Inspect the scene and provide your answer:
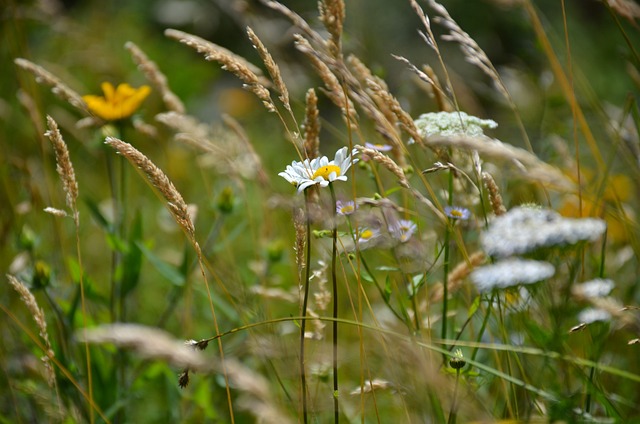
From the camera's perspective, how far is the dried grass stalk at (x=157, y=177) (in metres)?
0.78

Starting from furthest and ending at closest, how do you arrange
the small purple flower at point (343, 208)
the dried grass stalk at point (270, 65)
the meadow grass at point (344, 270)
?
1. the small purple flower at point (343, 208)
2. the dried grass stalk at point (270, 65)
3. the meadow grass at point (344, 270)

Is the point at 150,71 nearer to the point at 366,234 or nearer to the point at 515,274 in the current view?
the point at 366,234

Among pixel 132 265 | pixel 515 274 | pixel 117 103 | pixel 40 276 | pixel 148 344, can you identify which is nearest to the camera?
pixel 148 344

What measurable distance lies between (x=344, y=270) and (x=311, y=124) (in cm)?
22

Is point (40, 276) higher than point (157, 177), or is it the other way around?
point (157, 177)

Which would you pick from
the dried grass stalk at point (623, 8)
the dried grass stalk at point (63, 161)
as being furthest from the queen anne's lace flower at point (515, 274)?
the dried grass stalk at point (63, 161)

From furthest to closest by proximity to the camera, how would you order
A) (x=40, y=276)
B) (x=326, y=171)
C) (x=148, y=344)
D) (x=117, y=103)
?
(x=117, y=103)
(x=40, y=276)
(x=326, y=171)
(x=148, y=344)

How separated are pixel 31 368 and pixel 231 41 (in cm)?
410

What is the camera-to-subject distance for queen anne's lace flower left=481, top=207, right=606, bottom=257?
24.6 inches

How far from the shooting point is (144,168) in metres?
0.80

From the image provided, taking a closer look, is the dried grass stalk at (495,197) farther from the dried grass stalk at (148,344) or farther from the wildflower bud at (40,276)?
the wildflower bud at (40,276)

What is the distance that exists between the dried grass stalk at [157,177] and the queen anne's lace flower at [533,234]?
14.6 inches

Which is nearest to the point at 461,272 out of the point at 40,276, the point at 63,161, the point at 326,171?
the point at 326,171

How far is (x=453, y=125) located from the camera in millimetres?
1013
